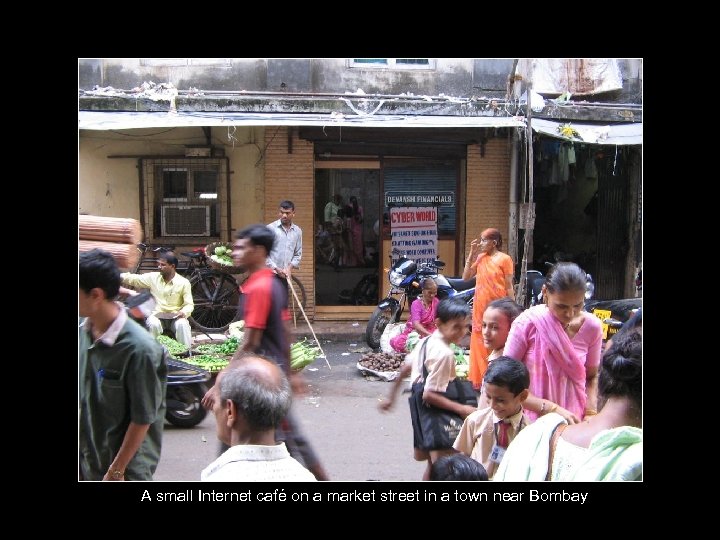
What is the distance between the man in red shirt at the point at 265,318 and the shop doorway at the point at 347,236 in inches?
262

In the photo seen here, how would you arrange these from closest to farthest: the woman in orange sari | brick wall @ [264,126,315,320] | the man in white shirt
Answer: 1. the man in white shirt
2. the woman in orange sari
3. brick wall @ [264,126,315,320]

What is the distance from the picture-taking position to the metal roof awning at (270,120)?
872 centimetres

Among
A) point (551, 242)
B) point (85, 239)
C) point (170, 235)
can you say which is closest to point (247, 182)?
point (170, 235)

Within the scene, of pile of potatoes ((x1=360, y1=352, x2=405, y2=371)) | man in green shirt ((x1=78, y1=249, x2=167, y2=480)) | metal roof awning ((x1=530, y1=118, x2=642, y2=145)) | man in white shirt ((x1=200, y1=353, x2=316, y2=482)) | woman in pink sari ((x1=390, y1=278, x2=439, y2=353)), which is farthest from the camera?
metal roof awning ((x1=530, y1=118, x2=642, y2=145))

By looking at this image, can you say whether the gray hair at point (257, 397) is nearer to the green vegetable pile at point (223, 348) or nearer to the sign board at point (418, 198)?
the green vegetable pile at point (223, 348)

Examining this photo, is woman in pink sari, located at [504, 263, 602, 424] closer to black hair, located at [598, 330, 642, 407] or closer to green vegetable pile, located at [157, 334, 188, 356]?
black hair, located at [598, 330, 642, 407]

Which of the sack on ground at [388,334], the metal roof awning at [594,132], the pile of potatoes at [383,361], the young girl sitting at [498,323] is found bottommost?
the pile of potatoes at [383,361]

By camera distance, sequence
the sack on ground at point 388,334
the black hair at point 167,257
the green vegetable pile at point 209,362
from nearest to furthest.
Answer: the green vegetable pile at point 209,362 → the black hair at point 167,257 → the sack on ground at point 388,334

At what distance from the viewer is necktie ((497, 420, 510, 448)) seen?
3480 millimetres

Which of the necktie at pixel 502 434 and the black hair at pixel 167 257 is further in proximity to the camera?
the black hair at pixel 167 257

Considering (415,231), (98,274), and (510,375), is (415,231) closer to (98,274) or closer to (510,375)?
(510,375)

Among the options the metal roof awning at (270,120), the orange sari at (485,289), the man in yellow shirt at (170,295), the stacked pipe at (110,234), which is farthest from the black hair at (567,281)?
the metal roof awning at (270,120)

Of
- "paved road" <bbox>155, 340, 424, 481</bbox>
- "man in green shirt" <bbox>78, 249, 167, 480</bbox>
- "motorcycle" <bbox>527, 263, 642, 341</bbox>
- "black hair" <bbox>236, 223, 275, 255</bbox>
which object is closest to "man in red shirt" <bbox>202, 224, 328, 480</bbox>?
"black hair" <bbox>236, 223, 275, 255</bbox>
